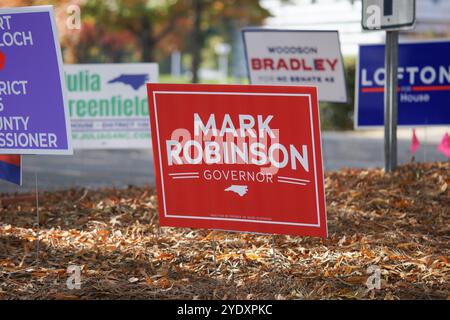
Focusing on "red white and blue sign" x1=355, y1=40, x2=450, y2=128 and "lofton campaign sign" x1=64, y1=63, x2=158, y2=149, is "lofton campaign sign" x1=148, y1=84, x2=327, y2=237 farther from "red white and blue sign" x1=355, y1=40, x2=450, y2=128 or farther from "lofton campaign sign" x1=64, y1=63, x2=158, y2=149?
"lofton campaign sign" x1=64, y1=63, x2=158, y2=149

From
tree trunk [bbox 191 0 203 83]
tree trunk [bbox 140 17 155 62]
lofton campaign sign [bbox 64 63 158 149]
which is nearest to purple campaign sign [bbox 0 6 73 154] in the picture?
lofton campaign sign [bbox 64 63 158 149]

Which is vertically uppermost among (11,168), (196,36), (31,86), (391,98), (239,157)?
(196,36)

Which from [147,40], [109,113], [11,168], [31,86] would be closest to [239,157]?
[31,86]

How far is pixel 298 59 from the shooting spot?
9.99m

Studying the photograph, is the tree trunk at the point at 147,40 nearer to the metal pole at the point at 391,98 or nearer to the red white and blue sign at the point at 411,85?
the red white and blue sign at the point at 411,85

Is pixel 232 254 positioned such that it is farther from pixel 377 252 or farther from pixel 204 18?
pixel 204 18

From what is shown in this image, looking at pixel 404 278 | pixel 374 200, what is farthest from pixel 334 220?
pixel 404 278

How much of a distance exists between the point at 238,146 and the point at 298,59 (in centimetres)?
478

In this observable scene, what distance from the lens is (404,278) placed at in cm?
519

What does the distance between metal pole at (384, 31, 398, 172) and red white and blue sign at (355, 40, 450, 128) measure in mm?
943

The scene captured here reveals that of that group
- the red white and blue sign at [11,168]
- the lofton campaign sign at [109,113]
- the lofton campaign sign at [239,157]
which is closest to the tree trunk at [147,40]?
the lofton campaign sign at [109,113]

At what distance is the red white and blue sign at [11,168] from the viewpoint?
6.98 metres

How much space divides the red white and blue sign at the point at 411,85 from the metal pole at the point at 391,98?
37.1 inches

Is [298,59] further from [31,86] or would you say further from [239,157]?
[239,157]
